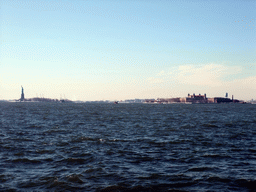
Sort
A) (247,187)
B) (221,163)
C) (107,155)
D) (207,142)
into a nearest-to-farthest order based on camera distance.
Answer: (247,187), (221,163), (107,155), (207,142)

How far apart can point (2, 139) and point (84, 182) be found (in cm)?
1953

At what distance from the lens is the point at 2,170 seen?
56.3ft

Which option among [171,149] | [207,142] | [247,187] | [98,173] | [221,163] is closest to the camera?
[247,187]

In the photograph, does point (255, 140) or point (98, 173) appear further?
point (255, 140)

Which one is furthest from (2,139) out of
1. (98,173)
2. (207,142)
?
(207,142)

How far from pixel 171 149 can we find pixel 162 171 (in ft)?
24.7

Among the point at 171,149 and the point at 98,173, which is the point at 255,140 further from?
the point at 98,173

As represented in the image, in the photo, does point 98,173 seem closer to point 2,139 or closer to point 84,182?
point 84,182

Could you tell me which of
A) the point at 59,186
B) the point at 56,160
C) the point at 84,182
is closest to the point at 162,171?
the point at 84,182

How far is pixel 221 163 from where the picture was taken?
19.3m

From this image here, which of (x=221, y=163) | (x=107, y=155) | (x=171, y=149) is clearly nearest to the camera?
(x=221, y=163)

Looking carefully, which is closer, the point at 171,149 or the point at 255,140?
the point at 171,149

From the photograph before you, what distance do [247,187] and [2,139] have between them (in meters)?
27.4

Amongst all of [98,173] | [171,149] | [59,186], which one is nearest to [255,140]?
[171,149]
